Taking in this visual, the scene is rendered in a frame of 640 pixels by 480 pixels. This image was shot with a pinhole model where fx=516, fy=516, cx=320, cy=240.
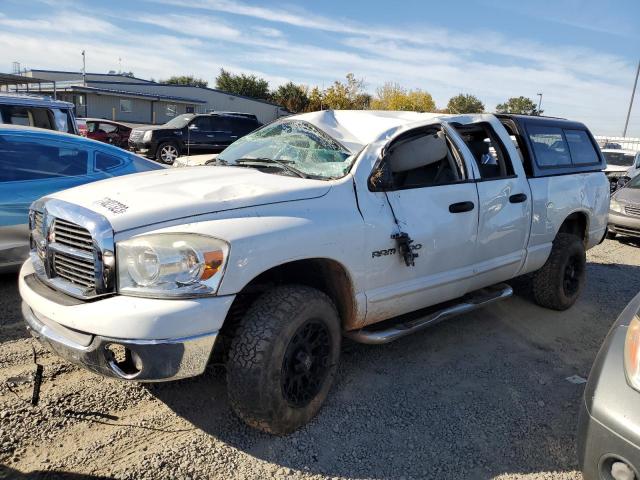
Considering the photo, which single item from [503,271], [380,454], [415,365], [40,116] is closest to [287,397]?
[380,454]

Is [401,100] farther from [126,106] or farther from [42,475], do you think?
[42,475]

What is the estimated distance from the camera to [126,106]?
37.6 meters

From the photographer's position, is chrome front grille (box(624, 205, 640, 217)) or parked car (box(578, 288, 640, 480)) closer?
parked car (box(578, 288, 640, 480))

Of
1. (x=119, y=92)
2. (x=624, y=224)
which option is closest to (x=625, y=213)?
(x=624, y=224)

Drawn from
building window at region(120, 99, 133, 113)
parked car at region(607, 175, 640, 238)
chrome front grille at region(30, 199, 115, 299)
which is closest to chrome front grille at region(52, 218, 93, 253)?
chrome front grille at region(30, 199, 115, 299)

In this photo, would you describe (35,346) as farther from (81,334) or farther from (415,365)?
(415,365)

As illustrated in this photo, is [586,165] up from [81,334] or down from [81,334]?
up

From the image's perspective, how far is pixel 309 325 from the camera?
2.88 m

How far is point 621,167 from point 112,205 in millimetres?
17549

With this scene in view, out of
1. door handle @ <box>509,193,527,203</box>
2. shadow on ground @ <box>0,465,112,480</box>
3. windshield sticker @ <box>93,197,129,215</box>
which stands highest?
door handle @ <box>509,193,527,203</box>

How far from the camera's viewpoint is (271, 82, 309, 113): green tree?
52000 mm

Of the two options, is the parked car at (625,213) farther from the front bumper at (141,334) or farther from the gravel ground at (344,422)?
the front bumper at (141,334)

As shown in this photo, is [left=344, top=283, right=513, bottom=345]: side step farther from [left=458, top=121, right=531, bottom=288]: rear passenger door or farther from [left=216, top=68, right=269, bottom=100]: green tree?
[left=216, top=68, right=269, bottom=100]: green tree

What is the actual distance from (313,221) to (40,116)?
6233mm
